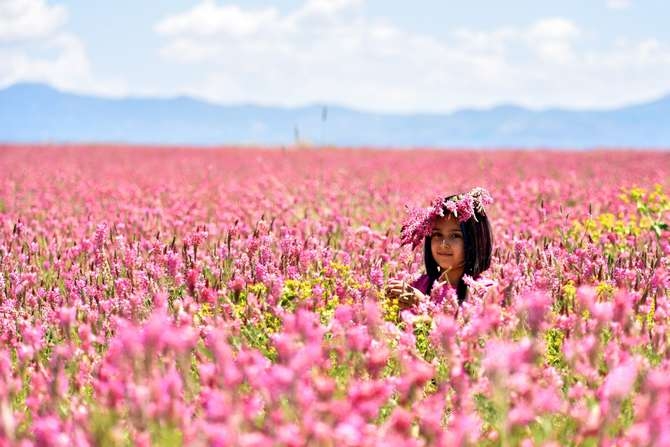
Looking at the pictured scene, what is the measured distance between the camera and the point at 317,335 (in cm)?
224

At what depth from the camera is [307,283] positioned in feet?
14.2

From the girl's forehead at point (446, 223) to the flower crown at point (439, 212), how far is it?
35mm

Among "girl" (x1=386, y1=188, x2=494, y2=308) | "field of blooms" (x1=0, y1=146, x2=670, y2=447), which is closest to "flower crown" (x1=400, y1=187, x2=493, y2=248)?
"girl" (x1=386, y1=188, x2=494, y2=308)

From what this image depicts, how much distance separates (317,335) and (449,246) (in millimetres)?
2535

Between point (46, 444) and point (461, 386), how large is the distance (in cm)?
119

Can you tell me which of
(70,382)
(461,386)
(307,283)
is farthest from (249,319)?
(461,386)

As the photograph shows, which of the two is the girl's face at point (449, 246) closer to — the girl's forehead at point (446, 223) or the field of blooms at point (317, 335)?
the girl's forehead at point (446, 223)

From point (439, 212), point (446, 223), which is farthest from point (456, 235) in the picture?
point (439, 212)

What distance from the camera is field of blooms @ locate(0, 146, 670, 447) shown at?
2084 millimetres

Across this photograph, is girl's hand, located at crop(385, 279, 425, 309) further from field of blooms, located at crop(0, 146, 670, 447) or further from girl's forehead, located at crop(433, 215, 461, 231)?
girl's forehead, located at crop(433, 215, 461, 231)

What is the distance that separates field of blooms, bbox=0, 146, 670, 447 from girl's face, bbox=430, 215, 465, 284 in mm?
208

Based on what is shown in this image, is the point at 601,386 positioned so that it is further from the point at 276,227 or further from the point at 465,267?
the point at 276,227

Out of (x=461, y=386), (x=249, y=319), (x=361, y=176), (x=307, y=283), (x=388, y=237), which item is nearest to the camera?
(x=461, y=386)

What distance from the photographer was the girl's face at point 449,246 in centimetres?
468
